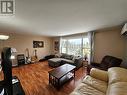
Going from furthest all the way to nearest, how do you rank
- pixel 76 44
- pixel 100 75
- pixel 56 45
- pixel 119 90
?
1. pixel 56 45
2. pixel 76 44
3. pixel 100 75
4. pixel 119 90

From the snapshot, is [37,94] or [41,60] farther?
[41,60]

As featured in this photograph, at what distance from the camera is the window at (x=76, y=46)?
17.4ft

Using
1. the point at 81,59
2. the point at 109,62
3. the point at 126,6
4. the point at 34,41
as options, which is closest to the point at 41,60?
the point at 34,41

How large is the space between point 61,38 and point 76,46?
1.45 metres

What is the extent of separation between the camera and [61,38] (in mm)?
6684

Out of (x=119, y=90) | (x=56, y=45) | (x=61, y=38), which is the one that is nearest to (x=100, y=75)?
(x=119, y=90)

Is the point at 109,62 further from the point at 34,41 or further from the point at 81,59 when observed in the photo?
the point at 34,41

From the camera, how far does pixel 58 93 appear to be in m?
2.57

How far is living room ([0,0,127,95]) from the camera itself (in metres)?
1.79

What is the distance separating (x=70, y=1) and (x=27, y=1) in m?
0.74

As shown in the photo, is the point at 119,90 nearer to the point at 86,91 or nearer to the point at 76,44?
the point at 86,91

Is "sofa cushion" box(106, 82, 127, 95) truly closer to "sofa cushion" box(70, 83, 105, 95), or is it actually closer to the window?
"sofa cushion" box(70, 83, 105, 95)

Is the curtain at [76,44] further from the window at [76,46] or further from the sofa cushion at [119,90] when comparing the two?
the sofa cushion at [119,90]

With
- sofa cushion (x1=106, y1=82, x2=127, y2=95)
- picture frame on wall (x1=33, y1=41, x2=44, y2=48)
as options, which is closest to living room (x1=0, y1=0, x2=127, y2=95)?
picture frame on wall (x1=33, y1=41, x2=44, y2=48)
